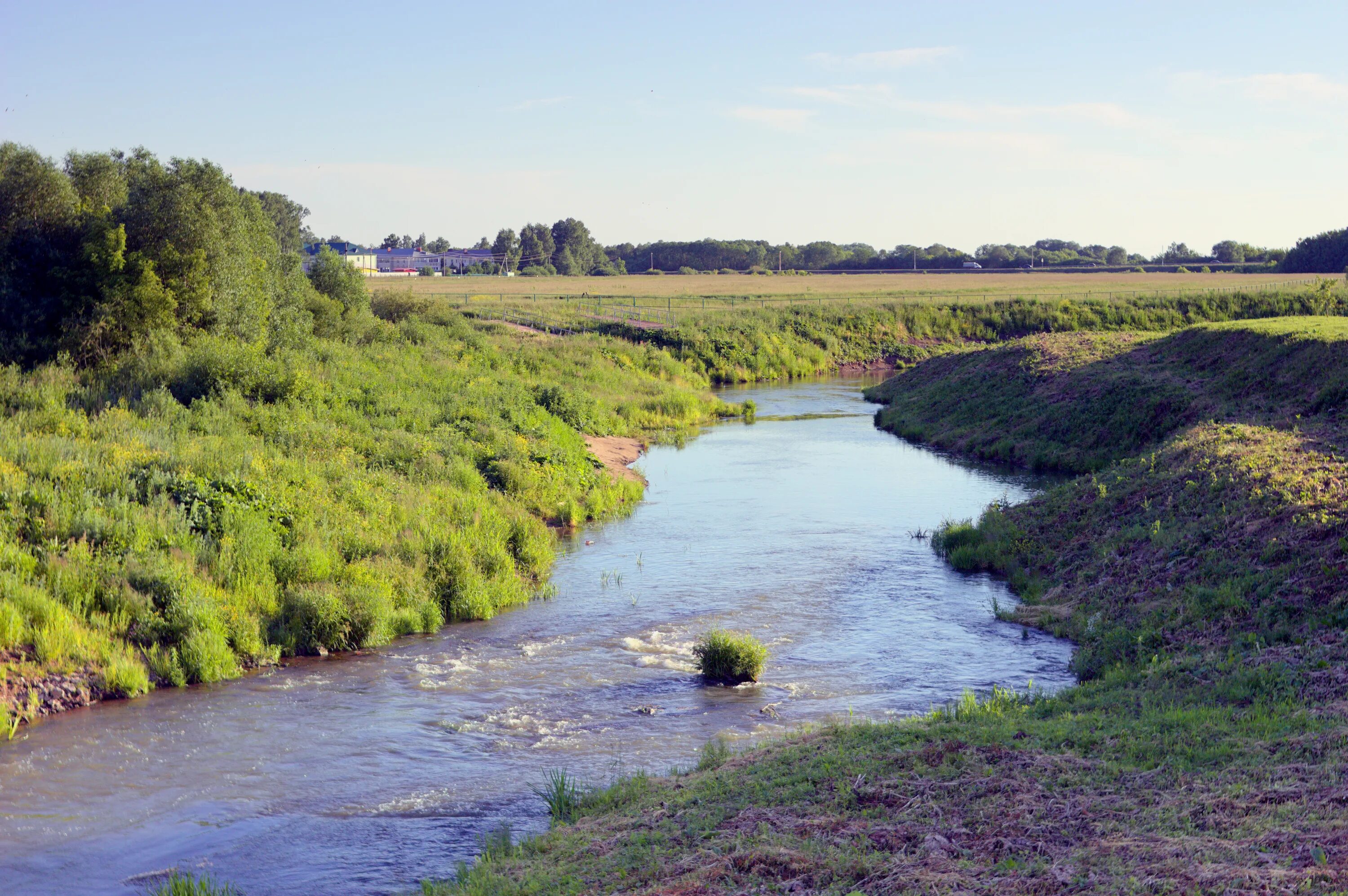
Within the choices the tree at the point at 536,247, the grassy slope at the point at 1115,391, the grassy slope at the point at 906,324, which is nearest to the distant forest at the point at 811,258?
the tree at the point at 536,247

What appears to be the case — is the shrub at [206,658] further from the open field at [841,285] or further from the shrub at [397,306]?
the open field at [841,285]

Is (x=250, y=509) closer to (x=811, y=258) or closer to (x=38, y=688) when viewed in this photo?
(x=38, y=688)

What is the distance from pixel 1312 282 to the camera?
93.2m

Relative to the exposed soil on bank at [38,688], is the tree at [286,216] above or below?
above

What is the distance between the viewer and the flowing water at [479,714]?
9.70 meters

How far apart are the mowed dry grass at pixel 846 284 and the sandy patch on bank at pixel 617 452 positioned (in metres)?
52.9

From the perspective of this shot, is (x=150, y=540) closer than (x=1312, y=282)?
Yes

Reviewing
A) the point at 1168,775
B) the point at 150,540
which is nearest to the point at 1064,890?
the point at 1168,775

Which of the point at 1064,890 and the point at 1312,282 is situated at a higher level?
the point at 1312,282

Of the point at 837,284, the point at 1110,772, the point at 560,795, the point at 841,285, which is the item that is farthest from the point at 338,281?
the point at 837,284

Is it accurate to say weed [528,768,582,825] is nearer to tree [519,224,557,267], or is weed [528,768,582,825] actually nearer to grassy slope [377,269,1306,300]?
grassy slope [377,269,1306,300]

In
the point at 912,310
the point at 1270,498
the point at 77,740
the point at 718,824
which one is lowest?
the point at 77,740

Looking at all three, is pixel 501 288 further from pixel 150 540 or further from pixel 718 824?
pixel 718 824

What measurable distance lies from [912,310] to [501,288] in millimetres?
44847
